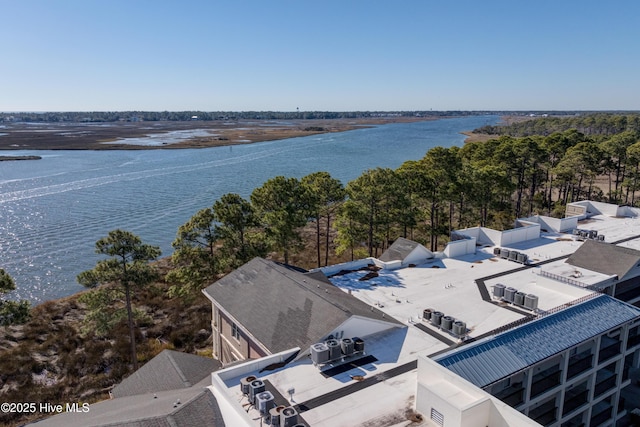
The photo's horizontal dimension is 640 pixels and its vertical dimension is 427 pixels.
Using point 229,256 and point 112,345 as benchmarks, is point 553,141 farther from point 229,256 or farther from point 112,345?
point 112,345

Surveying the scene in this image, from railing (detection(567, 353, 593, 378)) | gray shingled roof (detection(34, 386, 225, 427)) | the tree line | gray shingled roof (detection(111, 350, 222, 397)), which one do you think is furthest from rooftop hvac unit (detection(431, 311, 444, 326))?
the tree line

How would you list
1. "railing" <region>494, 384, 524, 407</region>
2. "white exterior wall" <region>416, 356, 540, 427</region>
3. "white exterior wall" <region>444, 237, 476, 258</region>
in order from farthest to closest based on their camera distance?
"white exterior wall" <region>444, 237, 476, 258</region>, "railing" <region>494, 384, 524, 407</region>, "white exterior wall" <region>416, 356, 540, 427</region>

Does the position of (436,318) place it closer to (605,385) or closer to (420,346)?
(420,346)

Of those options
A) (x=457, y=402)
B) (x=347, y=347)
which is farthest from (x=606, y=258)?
(x=347, y=347)

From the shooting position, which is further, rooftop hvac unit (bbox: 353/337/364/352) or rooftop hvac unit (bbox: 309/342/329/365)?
rooftop hvac unit (bbox: 353/337/364/352)

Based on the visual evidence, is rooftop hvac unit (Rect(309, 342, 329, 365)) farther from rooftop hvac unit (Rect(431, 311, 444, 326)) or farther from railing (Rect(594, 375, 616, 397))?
railing (Rect(594, 375, 616, 397))

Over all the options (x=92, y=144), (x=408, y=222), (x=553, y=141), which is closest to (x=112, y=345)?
(x=408, y=222)

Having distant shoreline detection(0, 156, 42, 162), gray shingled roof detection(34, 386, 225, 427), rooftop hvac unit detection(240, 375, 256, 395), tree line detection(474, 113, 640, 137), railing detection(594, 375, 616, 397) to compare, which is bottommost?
railing detection(594, 375, 616, 397)

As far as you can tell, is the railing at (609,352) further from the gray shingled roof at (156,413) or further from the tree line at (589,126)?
the tree line at (589,126)
